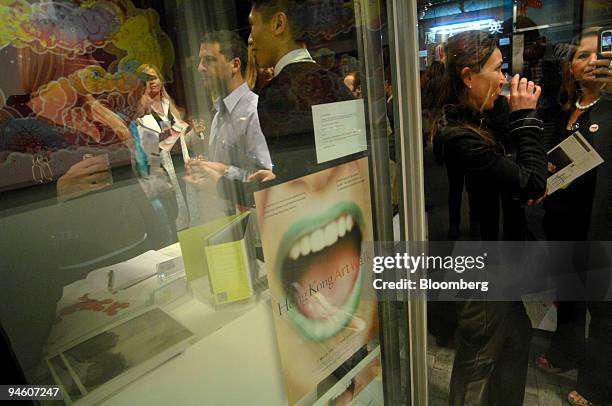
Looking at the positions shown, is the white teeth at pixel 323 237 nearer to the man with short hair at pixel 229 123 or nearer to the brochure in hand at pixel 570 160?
the man with short hair at pixel 229 123

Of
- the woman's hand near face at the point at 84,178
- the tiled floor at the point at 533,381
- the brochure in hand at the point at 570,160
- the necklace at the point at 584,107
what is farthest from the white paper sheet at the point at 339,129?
the tiled floor at the point at 533,381

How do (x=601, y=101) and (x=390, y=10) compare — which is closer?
(x=390, y=10)

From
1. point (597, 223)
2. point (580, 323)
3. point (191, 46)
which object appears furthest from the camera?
point (580, 323)

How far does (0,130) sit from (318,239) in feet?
2.01

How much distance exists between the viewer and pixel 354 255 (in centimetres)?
96

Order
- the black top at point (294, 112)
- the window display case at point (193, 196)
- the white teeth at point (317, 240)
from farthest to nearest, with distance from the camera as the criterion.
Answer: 1. the white teeth at point (317, 240)
2. the black top at point (294, 112)
3. the window display case at point (193, 196)

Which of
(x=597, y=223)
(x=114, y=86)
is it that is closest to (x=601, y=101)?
(x=597, y=223)

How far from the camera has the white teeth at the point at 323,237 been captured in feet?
2.70

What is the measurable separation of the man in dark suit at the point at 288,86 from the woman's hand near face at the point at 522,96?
68 cm

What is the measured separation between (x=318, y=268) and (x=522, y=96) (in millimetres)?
873

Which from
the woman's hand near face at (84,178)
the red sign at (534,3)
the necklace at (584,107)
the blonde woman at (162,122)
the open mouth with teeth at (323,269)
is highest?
the red sign at (534,3)

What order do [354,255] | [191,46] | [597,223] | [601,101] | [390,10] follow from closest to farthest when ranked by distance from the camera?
[191,46], [390,10], [354,255], [601,101], [597,223]

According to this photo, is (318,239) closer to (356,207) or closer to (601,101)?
(356,207)

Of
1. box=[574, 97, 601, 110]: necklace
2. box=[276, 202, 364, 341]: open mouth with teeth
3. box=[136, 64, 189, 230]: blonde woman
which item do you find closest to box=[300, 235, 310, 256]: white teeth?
box=[276, 202, 364, 341]: open mouth with teeth
